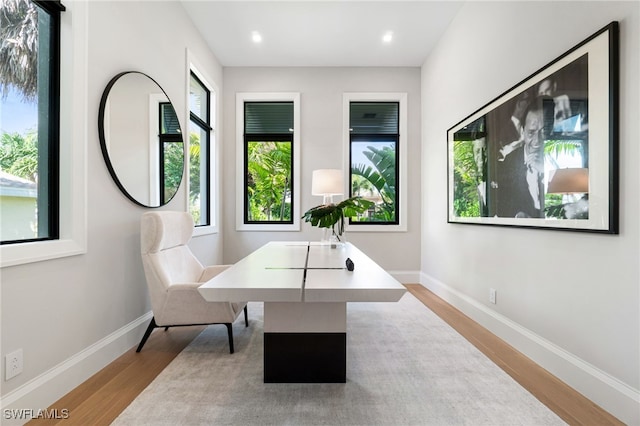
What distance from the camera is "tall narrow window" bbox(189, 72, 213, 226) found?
3.75 metres

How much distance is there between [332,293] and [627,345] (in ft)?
4.75

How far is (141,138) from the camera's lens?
8.31 feet

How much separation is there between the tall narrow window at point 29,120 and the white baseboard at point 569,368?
302cm

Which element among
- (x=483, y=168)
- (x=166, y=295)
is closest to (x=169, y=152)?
(x=166, y=295)

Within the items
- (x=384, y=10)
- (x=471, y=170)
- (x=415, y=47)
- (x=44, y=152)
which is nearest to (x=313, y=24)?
(x=384, y=10)

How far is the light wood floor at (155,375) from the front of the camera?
1556 mm

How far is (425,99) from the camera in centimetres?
448

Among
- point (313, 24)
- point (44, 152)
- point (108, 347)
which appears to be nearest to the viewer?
point (44, 152)

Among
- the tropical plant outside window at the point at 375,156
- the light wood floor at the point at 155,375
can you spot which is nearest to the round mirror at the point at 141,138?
the light wood floor at the point at 155,375

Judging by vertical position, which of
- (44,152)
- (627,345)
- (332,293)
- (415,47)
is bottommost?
(627,345)

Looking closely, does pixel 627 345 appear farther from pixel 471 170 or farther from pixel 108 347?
pixel 108 347

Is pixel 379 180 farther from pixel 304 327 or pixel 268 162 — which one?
pixel 304 327

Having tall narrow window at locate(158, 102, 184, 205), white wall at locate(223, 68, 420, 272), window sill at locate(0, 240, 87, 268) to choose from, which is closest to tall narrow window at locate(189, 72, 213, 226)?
white wall at locate(223, 68, 420, 272)

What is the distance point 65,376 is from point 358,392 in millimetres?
1597
